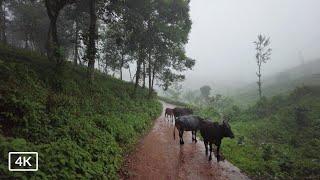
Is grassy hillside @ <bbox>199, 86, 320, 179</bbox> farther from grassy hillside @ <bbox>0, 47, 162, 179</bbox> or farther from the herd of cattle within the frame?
grassy hillside @ <bbox>0, 47, 162, 179</bbox>

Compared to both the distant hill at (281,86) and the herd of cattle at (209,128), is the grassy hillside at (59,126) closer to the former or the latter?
the herd of cattle at (209,128)

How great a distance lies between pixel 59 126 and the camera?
42.8 feet

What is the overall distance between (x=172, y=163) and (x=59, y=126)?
6.13 m

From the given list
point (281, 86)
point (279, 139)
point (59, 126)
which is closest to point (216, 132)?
point (59, 126)

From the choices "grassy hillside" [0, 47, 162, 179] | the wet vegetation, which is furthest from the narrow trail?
the wet vegetation

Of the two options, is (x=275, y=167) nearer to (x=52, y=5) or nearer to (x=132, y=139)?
(x=132, y=139)

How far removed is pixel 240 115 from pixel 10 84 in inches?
1366

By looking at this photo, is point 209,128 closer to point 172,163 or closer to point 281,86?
point 172,163

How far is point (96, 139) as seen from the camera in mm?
13812

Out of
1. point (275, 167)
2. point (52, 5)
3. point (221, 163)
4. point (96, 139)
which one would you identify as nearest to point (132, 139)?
point (96, 139)

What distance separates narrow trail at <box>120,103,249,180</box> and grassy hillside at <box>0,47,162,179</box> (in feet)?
2.42

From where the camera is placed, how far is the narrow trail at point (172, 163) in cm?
1345

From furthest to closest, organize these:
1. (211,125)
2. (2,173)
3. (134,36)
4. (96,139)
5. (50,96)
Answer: (134,36) → (211,125) → (50,96) → (96,139) → (2,173)

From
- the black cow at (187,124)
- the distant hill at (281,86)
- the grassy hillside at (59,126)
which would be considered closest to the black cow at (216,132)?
the black cow at (187,124)
